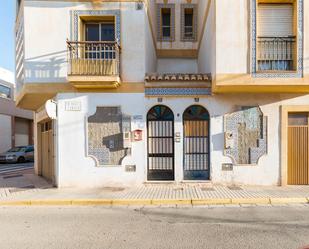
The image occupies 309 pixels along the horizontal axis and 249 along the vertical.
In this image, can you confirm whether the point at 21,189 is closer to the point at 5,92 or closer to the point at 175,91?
the point at 175,91

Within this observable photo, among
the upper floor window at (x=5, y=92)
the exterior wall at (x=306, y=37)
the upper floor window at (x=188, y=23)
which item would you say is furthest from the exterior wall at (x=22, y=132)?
the exterior wall at (x=306, y=37)

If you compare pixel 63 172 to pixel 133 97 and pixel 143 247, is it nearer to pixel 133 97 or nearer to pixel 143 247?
Answer: pixel 133 97

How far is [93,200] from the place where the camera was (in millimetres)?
7539

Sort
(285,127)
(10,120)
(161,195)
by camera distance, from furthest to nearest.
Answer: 1. (10,120)
2. (285,127)
3. (161,195)

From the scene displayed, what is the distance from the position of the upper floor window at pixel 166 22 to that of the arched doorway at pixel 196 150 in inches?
239

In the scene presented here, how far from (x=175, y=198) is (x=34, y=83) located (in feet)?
20.7

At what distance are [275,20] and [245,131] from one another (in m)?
3.84

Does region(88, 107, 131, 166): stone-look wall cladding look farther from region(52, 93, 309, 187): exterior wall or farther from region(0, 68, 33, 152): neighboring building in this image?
region(0, 68, 33, 152): neighboring building

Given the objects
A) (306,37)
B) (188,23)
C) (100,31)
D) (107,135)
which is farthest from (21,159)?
(306,37)

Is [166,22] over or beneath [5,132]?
over

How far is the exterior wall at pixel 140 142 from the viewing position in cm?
924

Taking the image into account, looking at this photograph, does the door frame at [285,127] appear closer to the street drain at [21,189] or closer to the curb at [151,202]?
the curb at [151,202]

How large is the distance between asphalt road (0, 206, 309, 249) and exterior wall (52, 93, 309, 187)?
7.44 feet

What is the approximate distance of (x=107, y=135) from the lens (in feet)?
30.7
